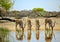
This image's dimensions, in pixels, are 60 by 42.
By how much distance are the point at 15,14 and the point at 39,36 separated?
1.87 m

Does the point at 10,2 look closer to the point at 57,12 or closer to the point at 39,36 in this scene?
the point at 39,36

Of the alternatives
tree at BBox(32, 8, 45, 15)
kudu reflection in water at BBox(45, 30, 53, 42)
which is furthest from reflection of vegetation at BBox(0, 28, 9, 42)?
tree at BBox(32, 8, 45, 15)

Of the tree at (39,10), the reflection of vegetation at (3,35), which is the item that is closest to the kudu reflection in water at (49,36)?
the tree at (39,10)

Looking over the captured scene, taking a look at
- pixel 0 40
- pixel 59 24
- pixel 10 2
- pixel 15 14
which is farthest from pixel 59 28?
pixel 0 40

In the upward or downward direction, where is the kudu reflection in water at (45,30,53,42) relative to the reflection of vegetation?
downward

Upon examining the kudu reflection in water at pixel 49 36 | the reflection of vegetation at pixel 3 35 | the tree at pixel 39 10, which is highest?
the reflection of vegetation at pixel 3 35

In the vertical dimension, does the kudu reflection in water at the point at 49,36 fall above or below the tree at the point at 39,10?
below

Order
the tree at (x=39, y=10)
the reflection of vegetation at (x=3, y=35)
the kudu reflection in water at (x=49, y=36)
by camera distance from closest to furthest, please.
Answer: the reflection of vegetation at (x=3, y=35)
the kudu reflection in water at (x=49, y=36)
the tree at (x=39, y=10)

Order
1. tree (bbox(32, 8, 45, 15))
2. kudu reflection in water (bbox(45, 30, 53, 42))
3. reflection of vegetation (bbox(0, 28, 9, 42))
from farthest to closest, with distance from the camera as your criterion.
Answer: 1. tree (bbox(32, 8, 45, 15))
2. kudu reflection in water (bbox(45, 30, 53, 42))
3. reflection of vegetation (bbox(0, 28, 9, 42))

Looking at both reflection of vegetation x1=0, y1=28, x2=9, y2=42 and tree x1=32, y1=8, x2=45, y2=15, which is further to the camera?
tree x1=32, y1=8, x2=45, y2=15

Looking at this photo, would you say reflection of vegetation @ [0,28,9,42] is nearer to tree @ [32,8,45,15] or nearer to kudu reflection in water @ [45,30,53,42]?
→ kudu reflection in water @ [45,30,53,42]

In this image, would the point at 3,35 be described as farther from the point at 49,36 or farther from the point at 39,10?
the point at 39,10

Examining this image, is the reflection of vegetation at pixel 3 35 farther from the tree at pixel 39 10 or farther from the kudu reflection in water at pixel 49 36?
the tree at pixel 39 10

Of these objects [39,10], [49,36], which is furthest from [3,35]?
[39,10]
